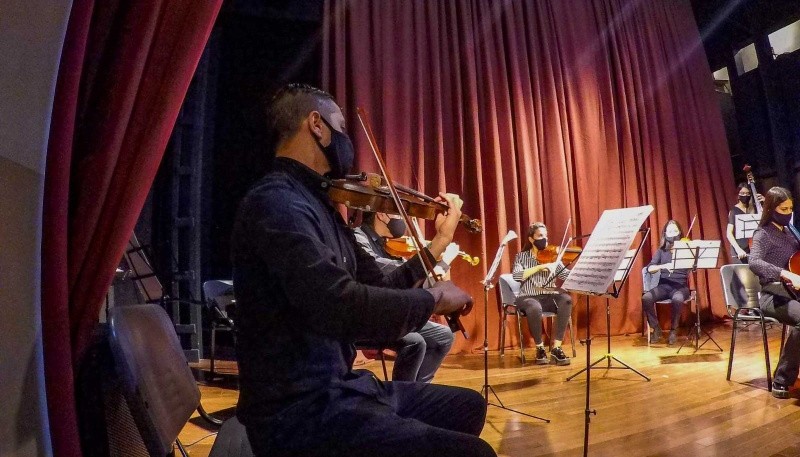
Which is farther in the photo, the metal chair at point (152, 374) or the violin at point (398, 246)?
the violin at point (398, 246)

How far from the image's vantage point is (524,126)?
19.6 feet

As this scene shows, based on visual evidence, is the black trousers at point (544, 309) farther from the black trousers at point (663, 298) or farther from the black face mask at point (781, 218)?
the black face mask at point (781, 218)

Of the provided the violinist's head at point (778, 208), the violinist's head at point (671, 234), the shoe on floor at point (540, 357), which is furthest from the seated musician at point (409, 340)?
the violinist's head at point (671, 234)

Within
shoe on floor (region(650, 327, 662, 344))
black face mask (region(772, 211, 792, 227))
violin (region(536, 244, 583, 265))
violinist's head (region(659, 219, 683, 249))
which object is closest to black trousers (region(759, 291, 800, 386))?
black face mask (region(772, 211, 792, 227))

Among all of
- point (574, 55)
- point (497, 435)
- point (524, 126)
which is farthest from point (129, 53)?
point (574, 55)

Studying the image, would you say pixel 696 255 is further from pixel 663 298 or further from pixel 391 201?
pixel 391 201

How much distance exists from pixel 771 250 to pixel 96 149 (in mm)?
4148

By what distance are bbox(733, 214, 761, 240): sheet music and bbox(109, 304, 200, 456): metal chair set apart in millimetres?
6799

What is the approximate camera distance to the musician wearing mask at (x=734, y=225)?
629 cm

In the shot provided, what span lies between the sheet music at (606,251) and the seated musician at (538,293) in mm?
2154

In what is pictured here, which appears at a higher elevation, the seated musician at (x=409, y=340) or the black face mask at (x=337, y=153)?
the black face mask at (x=337, y=153)

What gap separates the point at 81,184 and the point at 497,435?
2.42m

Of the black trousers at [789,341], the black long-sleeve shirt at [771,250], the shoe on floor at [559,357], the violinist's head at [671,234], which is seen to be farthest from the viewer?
the violinist's head at [671,234]

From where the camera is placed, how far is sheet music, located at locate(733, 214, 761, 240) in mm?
6241
